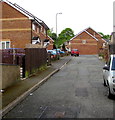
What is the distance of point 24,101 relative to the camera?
7.91 metres

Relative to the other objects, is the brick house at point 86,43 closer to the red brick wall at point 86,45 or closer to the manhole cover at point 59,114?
the red brick wall at point 86,45

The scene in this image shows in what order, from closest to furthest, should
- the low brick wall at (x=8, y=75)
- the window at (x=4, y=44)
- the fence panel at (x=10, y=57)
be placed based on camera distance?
the low brick wall at (x=8, y=75), the fence panel at (x=10, y=57), the window at (x=4, y=44)

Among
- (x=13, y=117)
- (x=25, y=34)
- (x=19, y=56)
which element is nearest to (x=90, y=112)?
(x=13, y=117)

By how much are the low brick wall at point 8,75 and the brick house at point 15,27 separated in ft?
65.3

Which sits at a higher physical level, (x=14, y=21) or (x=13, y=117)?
(x=14, y=21)

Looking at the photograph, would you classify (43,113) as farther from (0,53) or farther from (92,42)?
(92,42)

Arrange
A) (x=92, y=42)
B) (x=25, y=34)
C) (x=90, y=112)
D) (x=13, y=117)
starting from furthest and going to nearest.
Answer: (x=92, y=42) < (x=25, y=34) < (x=90, y=112) < (x=13, y=117)

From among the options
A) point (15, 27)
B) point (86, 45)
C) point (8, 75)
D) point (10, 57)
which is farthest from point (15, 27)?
point (86, 45)

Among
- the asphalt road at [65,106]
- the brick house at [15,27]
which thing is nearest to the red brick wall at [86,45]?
the brick house at [15,27]

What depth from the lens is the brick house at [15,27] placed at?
1235 inches

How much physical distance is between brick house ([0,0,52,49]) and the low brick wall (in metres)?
19.9

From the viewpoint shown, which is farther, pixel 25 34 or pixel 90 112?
pixel 25 34

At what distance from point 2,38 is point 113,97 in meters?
26.3

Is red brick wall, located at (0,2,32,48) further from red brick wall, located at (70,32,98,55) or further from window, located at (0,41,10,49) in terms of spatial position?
red brick wall, located at (70,32,98,55)
